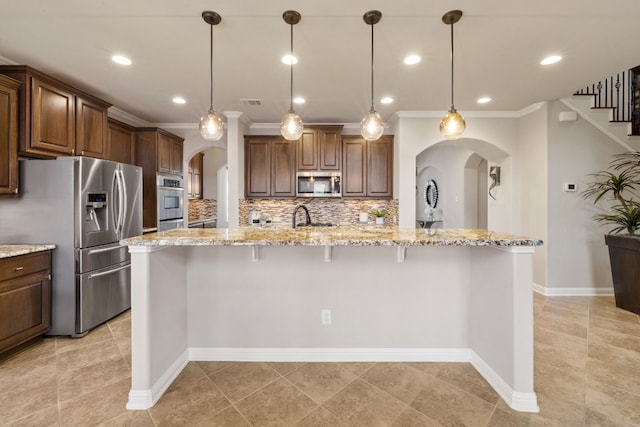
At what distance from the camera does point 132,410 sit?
6.11 ft

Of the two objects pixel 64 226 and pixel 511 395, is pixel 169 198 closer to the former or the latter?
pixel 64 226

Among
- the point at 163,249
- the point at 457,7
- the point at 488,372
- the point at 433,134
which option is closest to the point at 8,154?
the point at 163,249

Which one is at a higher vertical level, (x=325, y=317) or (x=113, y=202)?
(x=113, y=202)

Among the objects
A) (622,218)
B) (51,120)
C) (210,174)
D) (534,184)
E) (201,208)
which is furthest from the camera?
(210,174)

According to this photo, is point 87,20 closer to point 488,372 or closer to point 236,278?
point 236,278

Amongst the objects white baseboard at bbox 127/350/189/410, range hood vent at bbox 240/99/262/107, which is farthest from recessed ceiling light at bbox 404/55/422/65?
white baseboard at bbox 127/350/189/410

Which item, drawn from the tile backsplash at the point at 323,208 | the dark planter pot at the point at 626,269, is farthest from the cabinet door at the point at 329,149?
the dark planter pot at the point at 626,269

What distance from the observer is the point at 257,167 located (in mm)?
5023

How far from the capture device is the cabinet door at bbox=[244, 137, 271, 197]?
5016 millimetres

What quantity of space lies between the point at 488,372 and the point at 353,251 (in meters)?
Result: 1.30

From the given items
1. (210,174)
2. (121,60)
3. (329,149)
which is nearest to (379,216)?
(329,149)

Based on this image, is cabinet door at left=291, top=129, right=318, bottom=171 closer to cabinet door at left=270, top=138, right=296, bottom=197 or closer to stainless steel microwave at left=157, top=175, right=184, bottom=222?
cabinet door at left=270, top=138, right=296, bottom=197

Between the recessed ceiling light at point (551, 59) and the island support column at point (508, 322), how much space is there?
2.17 m

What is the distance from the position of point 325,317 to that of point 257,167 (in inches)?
129
